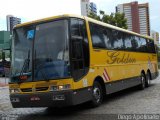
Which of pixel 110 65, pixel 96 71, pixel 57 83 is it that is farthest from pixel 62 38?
pixel 110 65

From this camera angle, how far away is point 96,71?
13000mm

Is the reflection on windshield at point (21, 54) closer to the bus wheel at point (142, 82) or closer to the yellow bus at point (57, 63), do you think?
the yellow bus at point (57, 63)

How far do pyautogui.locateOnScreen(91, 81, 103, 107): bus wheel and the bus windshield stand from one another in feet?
6.94

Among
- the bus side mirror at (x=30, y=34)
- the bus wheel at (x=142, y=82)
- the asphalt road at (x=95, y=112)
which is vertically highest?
the bus side mirror at (x=30, y=34)

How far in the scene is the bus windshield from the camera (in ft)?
36.2

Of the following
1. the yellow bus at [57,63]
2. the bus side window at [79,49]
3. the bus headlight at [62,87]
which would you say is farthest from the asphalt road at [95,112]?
the bus side window at [79,49]

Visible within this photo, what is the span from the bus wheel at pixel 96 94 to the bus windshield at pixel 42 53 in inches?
83.3

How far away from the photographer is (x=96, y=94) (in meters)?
12.9

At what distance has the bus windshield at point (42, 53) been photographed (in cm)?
1102

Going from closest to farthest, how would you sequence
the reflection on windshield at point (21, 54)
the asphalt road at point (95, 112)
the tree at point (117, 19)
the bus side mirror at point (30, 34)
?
the asphalt road at point (95, 112), the reflection on windshield at point (21, 54), the bus side mirror at point (30, 34), the tree at point (117, 19)

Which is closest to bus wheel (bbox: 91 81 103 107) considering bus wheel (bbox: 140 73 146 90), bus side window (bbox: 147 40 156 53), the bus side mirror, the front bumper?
the front bumper

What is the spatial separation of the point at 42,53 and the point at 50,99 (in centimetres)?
145

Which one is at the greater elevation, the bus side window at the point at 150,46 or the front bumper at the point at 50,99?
the bus side window at the point at 150,46

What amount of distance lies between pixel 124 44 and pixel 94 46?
439 centimetres
